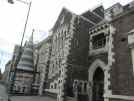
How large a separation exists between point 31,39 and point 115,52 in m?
26.7

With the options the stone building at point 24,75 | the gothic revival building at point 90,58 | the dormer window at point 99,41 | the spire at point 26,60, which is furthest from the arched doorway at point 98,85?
the spire at point 26,60

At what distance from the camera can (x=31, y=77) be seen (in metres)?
28.5

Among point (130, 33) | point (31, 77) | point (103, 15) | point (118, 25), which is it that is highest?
point (103, 15)

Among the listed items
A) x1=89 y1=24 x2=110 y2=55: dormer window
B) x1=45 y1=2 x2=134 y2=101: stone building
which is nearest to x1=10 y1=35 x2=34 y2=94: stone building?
x1=45 y1=2 x2=134 y2=101: stone building

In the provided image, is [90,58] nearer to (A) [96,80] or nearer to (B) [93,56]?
(B) [93,56]

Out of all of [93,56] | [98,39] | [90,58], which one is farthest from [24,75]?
[98,39]

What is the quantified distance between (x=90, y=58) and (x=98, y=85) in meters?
3.98

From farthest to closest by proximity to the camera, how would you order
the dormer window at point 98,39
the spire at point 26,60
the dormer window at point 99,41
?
the spire at point 26,60 → the dormer window at point 99,41 → the dormer window at point 98,39

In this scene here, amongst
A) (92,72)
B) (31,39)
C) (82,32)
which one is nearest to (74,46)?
(82,32)

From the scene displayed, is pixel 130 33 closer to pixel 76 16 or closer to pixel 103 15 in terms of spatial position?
pixel 76 16

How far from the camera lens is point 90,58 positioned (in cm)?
2131

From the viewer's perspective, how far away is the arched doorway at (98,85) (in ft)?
62.5

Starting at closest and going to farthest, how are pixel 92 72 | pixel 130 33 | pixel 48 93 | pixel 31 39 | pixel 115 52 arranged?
1. pixel 130 33
2. pixel 115 52
3. pixel 92 72
4. pixel 48 93
5. pixel 31 39

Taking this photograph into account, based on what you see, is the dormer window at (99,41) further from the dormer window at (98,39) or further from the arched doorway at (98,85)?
the arched doorway at (98,85)
